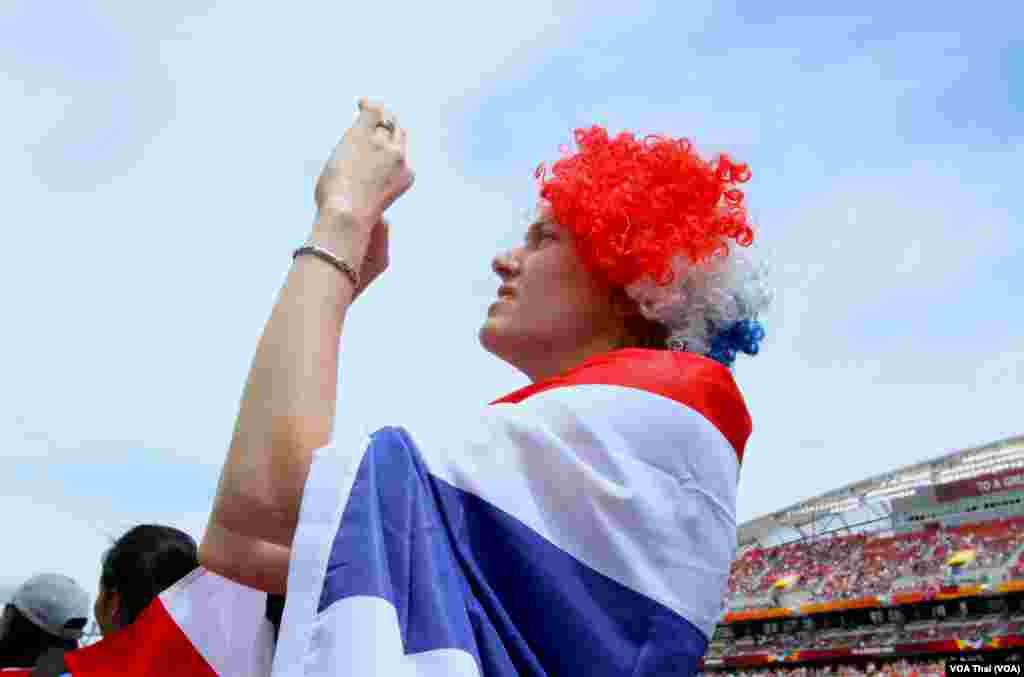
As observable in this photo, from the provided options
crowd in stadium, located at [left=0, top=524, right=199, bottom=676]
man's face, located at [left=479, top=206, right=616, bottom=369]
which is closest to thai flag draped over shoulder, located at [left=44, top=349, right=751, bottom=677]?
man's face, located at [left=479, top=206, right=616, bottom=369]

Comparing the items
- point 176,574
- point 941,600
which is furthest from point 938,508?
point 176,574

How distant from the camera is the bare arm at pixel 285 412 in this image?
109 centimetres

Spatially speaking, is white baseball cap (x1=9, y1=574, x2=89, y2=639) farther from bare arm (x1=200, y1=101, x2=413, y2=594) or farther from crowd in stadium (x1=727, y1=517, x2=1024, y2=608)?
crowd in stadium (x1=727, y1=517, x2=1024, y2=608)

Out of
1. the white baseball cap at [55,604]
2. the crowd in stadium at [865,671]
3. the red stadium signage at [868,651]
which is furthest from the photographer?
the crowd in stadium at [865,671]

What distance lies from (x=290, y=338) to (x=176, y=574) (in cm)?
236

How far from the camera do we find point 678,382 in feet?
4.41

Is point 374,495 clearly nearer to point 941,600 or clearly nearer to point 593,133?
point 593,133

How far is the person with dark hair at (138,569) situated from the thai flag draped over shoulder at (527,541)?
6.09ft

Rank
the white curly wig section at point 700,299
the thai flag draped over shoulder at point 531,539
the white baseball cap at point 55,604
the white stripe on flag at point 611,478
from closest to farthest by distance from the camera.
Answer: the thai flag draped over shoulder at point 531,539 → the white stripe on flag at point 611,478 → the white curly wig section at point 700,299 → the white baseball cap at point 55,604

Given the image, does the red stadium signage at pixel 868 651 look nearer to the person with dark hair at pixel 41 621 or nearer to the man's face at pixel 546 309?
the person with dark hair at pixel 41 621

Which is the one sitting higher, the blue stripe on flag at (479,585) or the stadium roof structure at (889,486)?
the stadium roof structure at (889,486)

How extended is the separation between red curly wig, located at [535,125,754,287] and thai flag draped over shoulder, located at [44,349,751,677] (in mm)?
358

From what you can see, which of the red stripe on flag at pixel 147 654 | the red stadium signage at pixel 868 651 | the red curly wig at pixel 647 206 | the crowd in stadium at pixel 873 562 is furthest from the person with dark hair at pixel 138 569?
the crowd in stadium at pixel 873 562

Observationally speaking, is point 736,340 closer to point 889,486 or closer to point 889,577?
point 889,577
